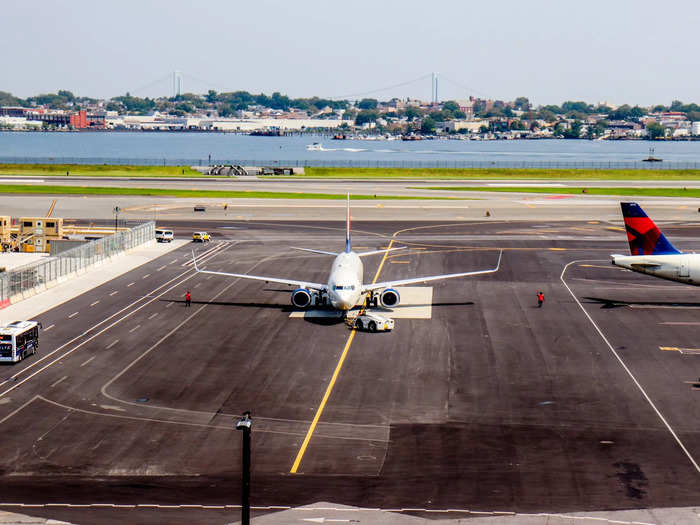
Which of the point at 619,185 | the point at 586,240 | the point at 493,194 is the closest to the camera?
the point at 586,240

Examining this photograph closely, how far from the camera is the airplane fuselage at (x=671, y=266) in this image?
2911 inches

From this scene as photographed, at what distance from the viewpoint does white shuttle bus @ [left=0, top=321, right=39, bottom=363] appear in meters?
57.8

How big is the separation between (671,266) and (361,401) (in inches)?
1430

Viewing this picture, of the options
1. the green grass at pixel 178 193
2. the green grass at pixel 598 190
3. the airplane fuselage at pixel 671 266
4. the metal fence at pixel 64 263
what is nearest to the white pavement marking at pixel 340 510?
the airplane fuselage at pixel 671 266

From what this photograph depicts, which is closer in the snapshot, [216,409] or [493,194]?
[216,409]

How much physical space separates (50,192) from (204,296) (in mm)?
99226

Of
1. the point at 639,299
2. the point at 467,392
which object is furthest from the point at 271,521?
the point at 639,299

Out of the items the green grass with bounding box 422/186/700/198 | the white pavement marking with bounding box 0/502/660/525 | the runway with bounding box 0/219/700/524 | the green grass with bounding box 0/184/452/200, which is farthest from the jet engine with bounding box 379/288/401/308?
the green grass with bounding box 422/186/700/198

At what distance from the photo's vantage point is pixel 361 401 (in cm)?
5084

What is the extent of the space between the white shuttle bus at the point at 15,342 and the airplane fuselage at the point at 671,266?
1907 inches

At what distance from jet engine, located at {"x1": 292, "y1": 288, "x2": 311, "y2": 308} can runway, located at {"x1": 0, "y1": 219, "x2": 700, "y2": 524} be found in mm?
1647

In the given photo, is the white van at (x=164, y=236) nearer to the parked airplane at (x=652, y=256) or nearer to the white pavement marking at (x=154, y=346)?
the white pavement marking at (x=154, y=346)

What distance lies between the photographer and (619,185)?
198375 mm

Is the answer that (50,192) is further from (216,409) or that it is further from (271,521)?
(271,521)
